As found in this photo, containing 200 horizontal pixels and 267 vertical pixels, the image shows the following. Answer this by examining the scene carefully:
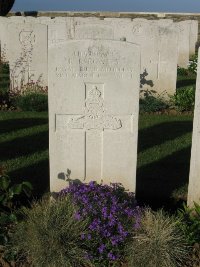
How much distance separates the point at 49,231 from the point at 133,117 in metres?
1.46

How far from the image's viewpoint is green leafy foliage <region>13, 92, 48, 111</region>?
9594mm

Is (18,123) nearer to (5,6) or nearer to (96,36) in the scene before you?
(96,36)

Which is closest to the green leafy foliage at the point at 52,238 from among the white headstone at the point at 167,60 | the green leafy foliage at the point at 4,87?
the green leafy foliage at the point at 4,87

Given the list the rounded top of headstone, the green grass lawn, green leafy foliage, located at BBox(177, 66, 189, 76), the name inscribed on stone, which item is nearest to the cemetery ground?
the green grass lawn

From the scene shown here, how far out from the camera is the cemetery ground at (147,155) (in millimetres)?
5473

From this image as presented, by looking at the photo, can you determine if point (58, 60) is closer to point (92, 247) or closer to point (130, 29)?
point (92, 247)

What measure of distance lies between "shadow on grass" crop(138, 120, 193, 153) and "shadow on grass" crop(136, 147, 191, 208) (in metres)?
0.55

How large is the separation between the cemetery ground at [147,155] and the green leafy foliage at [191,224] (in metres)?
0.08

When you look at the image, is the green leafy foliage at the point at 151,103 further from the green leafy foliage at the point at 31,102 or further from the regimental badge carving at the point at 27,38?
the regimental badge carving at the point at 27,38

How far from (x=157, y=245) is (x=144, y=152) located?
10.3 ft

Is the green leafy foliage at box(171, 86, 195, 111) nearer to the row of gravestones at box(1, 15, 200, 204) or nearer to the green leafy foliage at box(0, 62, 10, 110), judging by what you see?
the green leafy foliage at box(0, 62, 10, 110)

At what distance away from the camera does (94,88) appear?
4.63 metres

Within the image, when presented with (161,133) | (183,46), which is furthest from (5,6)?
(161,133)

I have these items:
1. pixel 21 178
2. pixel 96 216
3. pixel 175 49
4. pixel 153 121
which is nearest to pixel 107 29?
pixel 175 49
